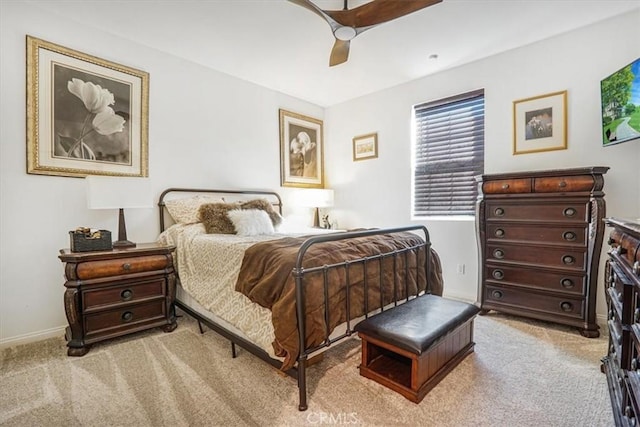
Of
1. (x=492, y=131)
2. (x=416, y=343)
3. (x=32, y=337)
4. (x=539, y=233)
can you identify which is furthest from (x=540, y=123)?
(x=32, y=337)

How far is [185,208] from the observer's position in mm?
3094

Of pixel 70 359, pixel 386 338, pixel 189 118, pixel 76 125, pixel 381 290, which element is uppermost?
pixel 189 118

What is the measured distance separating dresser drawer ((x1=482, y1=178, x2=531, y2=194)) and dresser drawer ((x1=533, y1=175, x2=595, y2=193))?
0.06 m

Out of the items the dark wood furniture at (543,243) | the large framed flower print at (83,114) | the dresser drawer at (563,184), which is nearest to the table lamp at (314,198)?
the large framed flower print at (83,114)

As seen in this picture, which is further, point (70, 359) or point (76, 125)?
point (76, 125)

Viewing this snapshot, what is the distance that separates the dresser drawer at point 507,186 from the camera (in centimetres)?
267

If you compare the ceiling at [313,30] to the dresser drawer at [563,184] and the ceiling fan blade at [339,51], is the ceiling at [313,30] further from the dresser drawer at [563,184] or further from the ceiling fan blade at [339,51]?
the dresser drawer at [563,184]

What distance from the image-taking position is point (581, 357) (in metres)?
2.13

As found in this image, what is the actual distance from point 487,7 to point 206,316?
10.8ft

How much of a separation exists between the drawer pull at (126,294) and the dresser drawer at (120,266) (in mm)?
151

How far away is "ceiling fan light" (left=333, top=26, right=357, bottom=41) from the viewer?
222cm

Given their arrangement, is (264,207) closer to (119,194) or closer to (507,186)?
(119,194)

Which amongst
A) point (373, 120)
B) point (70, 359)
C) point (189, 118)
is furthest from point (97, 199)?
point (373, 120)

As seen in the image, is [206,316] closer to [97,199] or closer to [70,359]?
[70,359]
